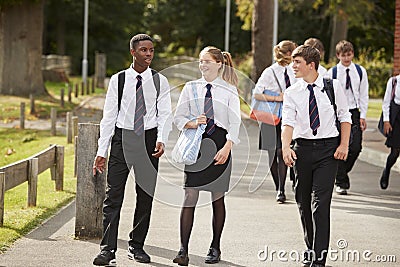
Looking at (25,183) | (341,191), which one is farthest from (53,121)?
(341,191)

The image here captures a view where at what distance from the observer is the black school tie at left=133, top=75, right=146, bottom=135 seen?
25.7 ft

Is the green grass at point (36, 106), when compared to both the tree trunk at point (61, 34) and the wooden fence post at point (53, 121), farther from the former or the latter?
the tree trunk at point (61, 34)

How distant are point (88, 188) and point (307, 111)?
2299 mm

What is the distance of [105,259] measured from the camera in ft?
25.4

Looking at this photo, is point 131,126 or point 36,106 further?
point 36,106

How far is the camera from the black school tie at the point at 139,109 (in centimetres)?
784

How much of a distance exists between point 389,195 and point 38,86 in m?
20.7

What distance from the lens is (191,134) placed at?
791cm

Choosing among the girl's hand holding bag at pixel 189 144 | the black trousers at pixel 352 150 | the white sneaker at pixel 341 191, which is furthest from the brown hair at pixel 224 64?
the white sneaker at pixel 341 191

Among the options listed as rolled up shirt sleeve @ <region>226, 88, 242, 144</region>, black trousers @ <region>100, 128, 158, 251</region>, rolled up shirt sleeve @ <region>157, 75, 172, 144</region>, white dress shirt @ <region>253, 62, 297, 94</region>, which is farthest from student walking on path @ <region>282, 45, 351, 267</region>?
white dress shirt @ <region>253, 62, 297, 94</region>

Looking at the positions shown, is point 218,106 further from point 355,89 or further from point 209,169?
point 355,89

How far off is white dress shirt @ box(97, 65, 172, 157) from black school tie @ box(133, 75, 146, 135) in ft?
0.09

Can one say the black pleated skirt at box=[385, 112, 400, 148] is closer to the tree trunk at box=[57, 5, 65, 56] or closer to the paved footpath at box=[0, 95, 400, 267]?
the paved footpath at box=[0, 95, 400, 267]

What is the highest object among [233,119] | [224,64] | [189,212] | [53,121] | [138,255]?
[224,64]
